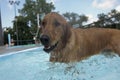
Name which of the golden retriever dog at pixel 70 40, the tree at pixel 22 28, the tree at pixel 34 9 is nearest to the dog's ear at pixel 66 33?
the golden retriever dog at pixel 70 40

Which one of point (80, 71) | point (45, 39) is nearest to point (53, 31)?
point (45, 39)

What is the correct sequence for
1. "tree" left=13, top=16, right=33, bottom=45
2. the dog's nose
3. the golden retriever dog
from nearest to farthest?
1. the dog's nose
2. the golden retriever dog
3. "tree" left=13, top=16, right=33, bottom=45

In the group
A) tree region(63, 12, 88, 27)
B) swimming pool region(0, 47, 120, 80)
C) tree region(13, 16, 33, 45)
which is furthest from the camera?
tree region(13, 16, 33, 45)

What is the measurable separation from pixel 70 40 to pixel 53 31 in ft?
1.51

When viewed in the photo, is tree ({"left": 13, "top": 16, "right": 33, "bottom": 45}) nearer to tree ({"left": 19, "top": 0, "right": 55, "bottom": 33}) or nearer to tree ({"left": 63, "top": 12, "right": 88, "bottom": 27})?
tree ({"left": 19, "top": 0, "right": 55, "bottom": 33})

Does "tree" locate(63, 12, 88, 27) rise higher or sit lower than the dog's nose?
higher

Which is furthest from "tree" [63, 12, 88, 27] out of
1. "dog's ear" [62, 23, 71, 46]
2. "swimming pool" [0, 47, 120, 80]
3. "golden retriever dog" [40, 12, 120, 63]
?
"dog's ear" [62, 23, 71, 46]

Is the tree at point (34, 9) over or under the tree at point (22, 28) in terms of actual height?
over

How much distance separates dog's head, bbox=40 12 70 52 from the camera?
3.08 metres

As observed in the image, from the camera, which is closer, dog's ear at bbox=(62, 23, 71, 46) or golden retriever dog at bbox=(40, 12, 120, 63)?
golden retriever dog at bbox=(40, 12, 120, 63)

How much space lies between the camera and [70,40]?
11.7 ft

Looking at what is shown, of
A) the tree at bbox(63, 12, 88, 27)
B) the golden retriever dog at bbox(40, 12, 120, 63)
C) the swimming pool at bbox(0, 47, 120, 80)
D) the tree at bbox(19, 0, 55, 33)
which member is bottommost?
the swimming pool at bbox(0, 47, 120, 80)

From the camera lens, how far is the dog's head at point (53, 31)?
3078mm

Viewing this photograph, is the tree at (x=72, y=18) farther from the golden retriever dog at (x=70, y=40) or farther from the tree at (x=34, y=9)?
the tree at (x=34, y=9)
